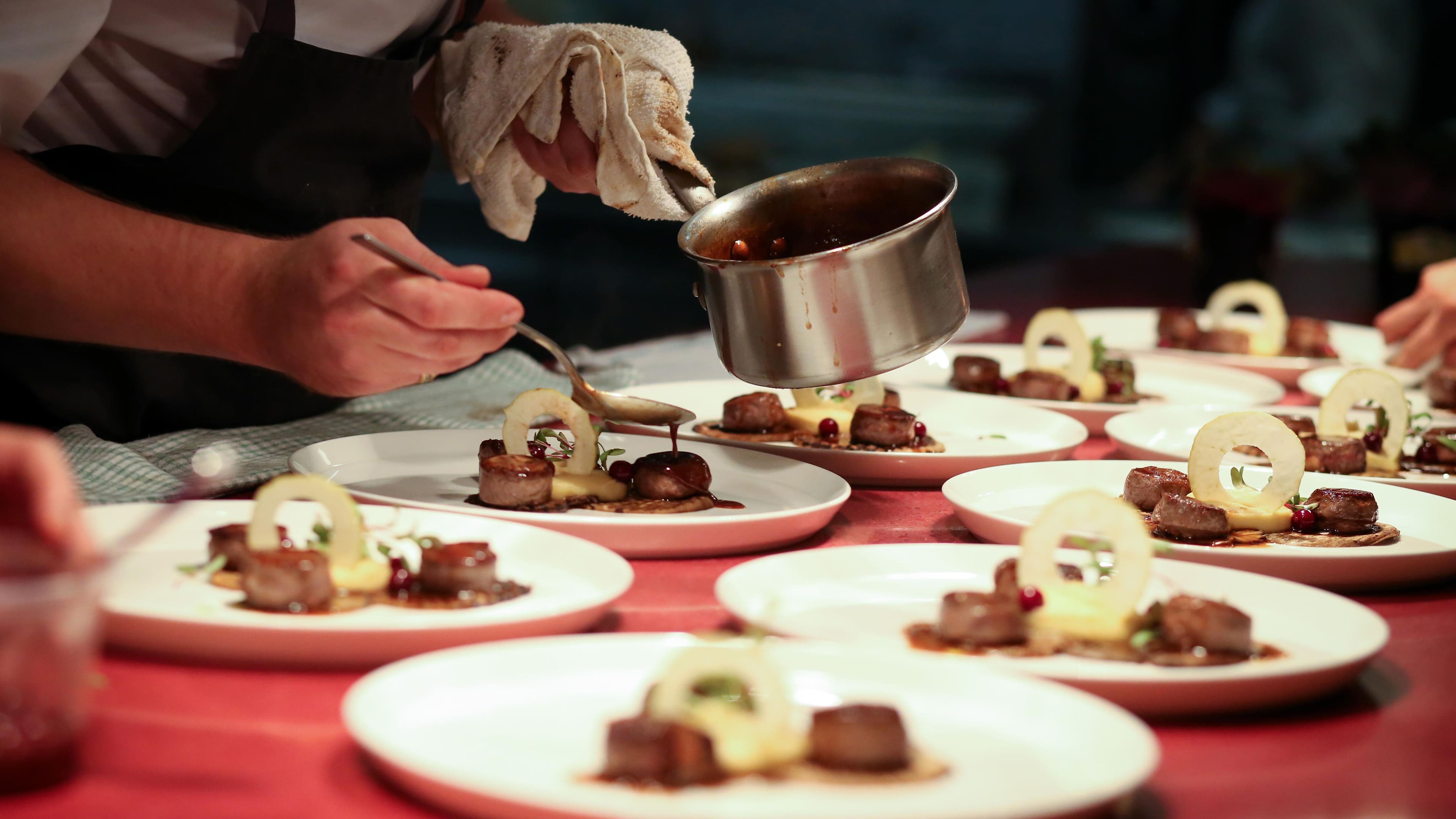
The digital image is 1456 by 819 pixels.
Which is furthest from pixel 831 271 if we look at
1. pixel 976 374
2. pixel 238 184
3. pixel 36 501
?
pixel 976 374

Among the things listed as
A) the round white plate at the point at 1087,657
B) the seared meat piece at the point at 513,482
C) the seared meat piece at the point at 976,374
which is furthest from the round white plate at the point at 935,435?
the round white plate at the point at 1087,657

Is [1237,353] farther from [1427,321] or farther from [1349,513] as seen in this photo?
[1349,513]

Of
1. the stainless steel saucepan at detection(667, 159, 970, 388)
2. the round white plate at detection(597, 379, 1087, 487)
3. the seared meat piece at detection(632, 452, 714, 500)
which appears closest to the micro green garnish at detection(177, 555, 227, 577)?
the seared meat piece at detection(632, 452, 714, 500)

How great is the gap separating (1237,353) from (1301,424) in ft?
4.29

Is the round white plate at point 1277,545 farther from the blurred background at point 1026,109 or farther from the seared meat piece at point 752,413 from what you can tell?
the blurred background at point 1026,109

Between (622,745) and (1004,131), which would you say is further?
(1004,131)

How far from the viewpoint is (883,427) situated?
2684mm

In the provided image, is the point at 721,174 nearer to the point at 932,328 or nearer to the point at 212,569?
the point at 932,328

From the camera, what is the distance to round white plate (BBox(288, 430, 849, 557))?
1.92 metres

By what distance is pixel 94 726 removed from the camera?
128cm

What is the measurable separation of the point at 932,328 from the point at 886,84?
9312 millimetres

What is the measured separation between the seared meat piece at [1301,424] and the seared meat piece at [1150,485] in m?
0.62

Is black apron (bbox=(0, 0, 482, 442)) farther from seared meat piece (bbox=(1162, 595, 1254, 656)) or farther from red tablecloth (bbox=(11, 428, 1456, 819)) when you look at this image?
seared meat piece (bbox=(1162, 595, 1254, 656))

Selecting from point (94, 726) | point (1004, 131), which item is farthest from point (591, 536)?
point (1004, 131)
